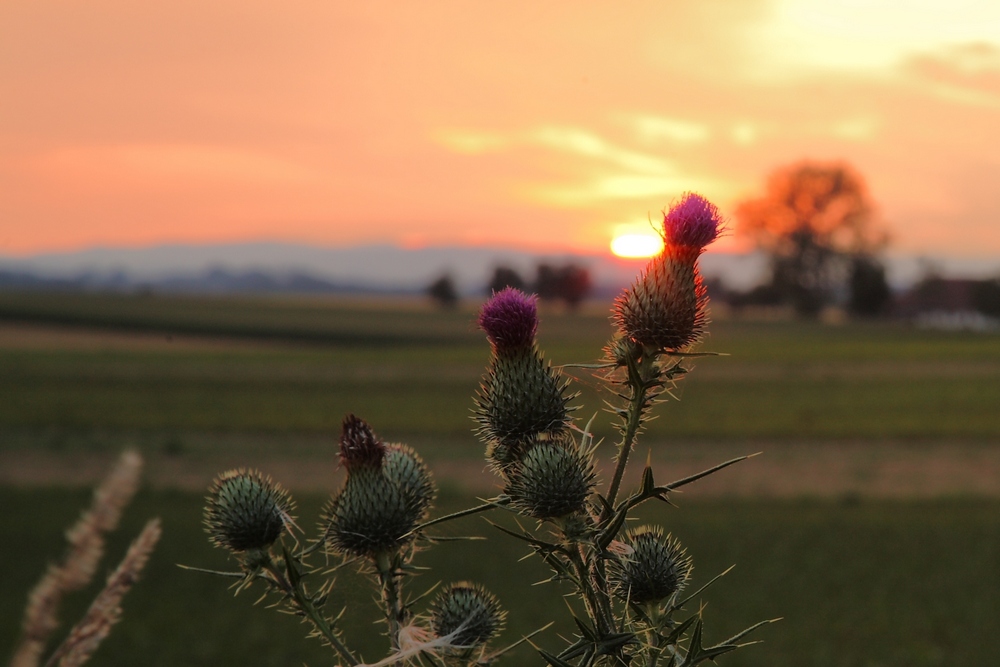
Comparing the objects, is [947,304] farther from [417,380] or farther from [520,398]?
[520,398]

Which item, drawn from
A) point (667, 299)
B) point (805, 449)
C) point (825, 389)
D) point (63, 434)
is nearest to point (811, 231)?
point (825, 389)

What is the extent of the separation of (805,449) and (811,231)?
71.3 m

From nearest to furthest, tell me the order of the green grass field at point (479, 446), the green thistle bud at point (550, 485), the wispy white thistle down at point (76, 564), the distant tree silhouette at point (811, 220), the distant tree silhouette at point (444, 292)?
1. the wispy white thistle down at point (76, 564)
2. the green thistle bud at point (550, 485)
3. the green grass field at point (479, 446)
4. the distant tree silhouette at point (811, 220)
5. the distant tree silhouette at point (444, 292)

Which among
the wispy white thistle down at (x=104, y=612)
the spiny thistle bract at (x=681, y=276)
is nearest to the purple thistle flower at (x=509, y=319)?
the spiny thistle bract at (x=681, y=276)

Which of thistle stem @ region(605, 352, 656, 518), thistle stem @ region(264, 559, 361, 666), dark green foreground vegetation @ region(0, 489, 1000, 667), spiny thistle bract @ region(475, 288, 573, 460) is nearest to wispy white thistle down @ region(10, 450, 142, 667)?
thistle stem @ region(264, 559, 361, 666)

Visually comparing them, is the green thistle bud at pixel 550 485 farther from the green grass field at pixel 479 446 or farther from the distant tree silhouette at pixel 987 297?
the distant tree silhouette at pixel 987 297

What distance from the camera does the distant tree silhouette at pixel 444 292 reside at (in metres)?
144

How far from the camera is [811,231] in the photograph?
106m

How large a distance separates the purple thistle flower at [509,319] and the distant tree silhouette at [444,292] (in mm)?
141787

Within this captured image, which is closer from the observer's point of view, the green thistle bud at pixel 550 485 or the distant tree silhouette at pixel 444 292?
the green thistle bud at pixel 550 485

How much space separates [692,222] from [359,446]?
0.85 metres

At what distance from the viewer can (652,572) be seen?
1809 millimetres

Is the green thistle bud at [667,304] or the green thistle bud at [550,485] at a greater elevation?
the green thistle bud at [667,304]

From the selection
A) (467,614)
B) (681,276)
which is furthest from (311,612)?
(681,276)
